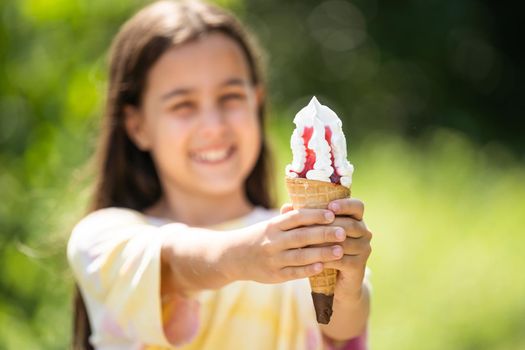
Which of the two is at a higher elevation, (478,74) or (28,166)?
(478,74)

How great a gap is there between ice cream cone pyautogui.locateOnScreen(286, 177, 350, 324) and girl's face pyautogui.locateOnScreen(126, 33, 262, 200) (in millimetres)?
1109

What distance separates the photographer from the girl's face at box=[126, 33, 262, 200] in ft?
10.1

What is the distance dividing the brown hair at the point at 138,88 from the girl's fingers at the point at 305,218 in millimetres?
1366

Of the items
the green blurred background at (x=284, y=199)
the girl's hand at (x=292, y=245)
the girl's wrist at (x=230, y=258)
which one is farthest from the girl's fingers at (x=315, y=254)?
the green blurred background at (x=284, y=199)

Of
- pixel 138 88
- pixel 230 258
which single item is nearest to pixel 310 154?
pixel 230 258

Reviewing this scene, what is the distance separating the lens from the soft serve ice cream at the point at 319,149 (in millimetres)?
1978

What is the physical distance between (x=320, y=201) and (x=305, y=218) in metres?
0.07

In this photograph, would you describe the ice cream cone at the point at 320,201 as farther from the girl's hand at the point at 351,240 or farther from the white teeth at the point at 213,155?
the white teeth at the point at 213,155

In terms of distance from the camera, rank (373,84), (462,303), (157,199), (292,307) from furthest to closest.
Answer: (373,84)
(462,303)
(157,199)
(292,307)

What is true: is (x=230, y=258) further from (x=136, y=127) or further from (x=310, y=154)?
(x=136, y=127)

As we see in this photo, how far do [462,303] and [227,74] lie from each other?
2.47 m

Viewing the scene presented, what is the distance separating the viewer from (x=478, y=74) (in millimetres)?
12508

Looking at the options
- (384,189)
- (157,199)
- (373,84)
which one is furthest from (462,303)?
(373,84)

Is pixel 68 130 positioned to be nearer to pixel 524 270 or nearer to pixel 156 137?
pixel 156 137
